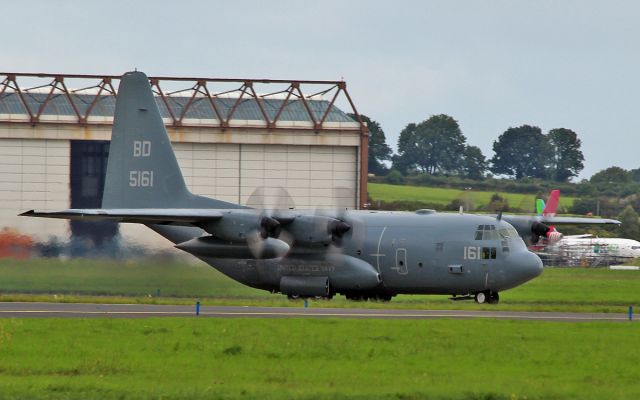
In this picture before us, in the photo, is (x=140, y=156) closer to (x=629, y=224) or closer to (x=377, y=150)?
(x=629, y=224)

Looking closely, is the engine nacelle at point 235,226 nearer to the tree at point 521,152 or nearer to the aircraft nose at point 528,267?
the aircraft nose at point 528,267

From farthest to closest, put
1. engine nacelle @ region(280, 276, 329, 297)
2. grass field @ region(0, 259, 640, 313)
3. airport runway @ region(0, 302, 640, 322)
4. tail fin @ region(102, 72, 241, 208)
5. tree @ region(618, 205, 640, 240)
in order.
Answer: tree @ region(618, 205, 640, 240)
tail fin @ region(102, 72, 241, 208)
grass field @ region(0, 259, 640, 313)
engine nacelle @ region(280, 276, 329, 297)
airport runway @ region(0, 302, 640, 322)

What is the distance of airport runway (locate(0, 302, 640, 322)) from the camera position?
32.5 metres

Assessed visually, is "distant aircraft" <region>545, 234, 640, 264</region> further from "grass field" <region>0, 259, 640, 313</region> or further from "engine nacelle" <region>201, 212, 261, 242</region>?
"engine nacelle" <region>201, 212, 261, 242</region>

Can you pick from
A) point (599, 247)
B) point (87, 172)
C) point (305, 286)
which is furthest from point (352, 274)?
point (599, 247)

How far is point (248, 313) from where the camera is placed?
33438mm

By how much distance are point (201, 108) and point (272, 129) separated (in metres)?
4.51

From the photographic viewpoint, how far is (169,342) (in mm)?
25938

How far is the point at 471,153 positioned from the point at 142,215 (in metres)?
116

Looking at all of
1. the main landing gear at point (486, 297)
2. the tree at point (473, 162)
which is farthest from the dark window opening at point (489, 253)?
the tree at point (473, 162)

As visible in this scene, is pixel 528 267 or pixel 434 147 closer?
pixel 528 267

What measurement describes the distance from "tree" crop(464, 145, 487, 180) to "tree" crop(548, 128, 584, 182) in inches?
335

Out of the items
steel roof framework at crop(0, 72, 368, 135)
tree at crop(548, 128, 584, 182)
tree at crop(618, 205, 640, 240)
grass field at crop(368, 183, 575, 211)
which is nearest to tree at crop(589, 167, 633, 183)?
tree at crop(548, 128, 584, 182)

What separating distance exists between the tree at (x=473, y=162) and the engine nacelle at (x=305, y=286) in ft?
335
